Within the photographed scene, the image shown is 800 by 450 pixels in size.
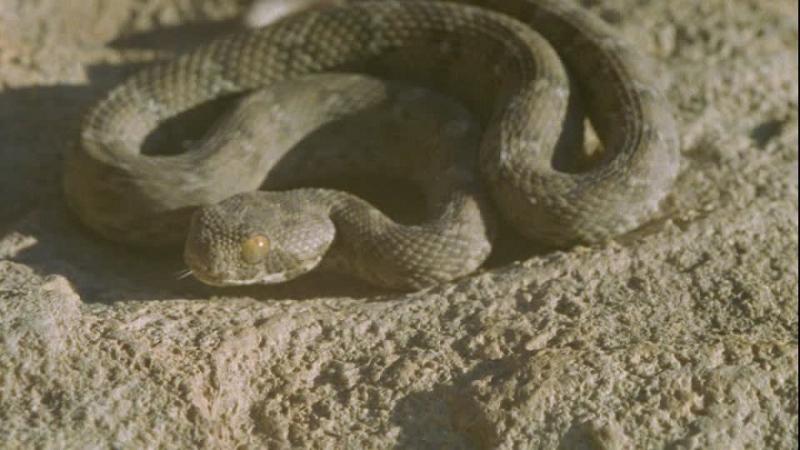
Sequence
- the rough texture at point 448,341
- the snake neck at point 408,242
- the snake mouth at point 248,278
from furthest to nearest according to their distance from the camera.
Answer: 1. the snake neck at point 408,242
2. the snake mouth at point 248,278
3. the rough texture at point 448,341

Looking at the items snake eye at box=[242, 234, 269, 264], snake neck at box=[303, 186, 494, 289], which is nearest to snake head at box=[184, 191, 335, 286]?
snake eye at box=[242, 234, 269, 264]

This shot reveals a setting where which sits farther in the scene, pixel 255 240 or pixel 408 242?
pixel 408 242

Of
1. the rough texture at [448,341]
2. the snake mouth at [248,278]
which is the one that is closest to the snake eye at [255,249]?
the snake mouth at [248,278]

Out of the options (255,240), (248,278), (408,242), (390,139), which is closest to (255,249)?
(255,240)

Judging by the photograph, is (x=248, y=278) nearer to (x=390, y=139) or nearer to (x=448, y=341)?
(x=448, y=341)

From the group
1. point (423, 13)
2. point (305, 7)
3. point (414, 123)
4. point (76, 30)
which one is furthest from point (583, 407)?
point (76, 30)

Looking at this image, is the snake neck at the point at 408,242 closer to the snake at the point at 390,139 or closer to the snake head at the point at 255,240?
the snake at the point at 390,139

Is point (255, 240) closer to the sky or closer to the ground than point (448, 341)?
closer to the sky

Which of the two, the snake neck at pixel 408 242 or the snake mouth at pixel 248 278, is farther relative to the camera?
the snake neck at pixel 408 242
